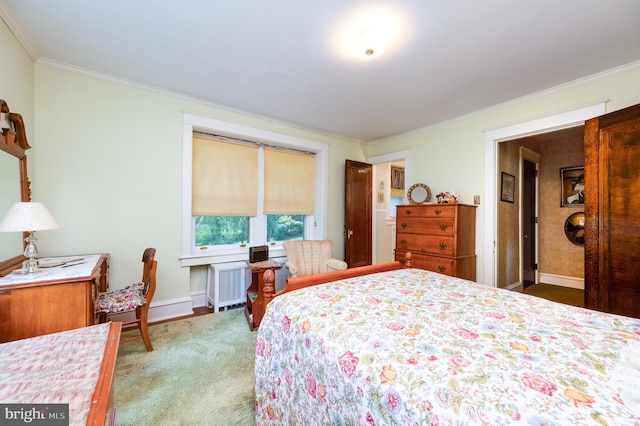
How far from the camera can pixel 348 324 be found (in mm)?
1131

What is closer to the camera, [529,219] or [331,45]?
[331,45]

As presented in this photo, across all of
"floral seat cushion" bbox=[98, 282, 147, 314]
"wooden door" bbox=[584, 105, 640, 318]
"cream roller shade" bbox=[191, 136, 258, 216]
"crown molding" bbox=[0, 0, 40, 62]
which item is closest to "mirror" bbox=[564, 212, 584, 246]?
"wooden door" bbox=[584, 105, 640, 318]

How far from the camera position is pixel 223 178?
3.32 m

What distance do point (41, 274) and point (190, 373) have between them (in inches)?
46.9

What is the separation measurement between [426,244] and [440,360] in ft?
8.10

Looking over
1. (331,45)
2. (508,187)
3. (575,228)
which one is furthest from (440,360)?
(575,228)

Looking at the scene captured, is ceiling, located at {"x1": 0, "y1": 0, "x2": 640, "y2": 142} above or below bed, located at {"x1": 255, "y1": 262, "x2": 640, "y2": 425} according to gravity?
above

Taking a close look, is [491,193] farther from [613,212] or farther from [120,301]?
[120,301]

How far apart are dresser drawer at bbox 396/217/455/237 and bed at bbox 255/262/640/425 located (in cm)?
146

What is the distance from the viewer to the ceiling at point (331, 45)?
5.45 ft

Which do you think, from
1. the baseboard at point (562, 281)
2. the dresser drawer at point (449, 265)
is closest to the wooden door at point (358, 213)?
the dresser drawer at point (449, 265)

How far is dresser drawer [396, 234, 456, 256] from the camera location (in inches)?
116

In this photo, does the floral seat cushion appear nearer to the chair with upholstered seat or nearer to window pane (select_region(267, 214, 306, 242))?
the chair with upholstered seat

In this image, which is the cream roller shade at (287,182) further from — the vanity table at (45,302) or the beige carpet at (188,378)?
the vanity table at (45,302)
